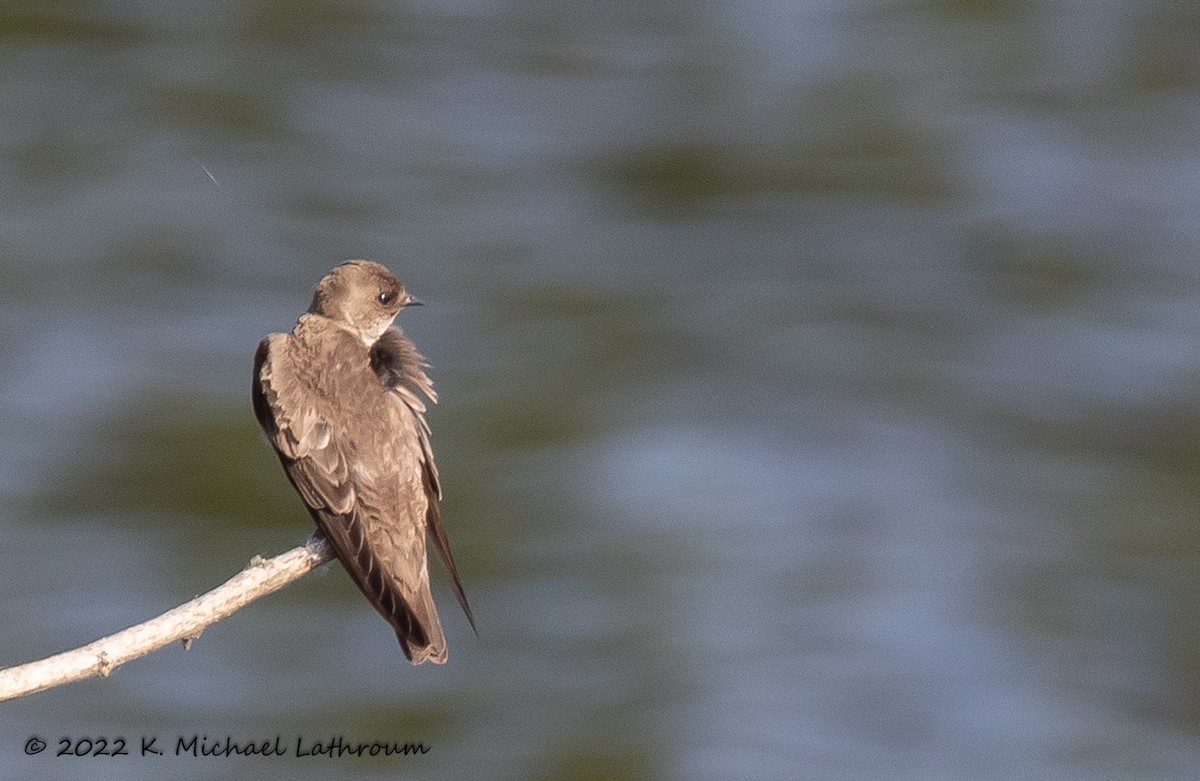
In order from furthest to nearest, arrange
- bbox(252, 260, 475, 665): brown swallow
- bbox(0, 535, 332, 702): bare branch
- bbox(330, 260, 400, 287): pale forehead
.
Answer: bbox(330, 260, 400, 287): pale forehead
bbox(252, 260, 475, 665): brown swallow
bbox(0, 535, 332, 702): bare branch

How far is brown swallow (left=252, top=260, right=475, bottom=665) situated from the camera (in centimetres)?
569

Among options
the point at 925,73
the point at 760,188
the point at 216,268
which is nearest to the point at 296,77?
the point at 216,268

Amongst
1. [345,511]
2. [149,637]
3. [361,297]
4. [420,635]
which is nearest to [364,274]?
[361,297]

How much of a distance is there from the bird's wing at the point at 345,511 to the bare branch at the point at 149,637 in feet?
1.33

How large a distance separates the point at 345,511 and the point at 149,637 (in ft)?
3.61

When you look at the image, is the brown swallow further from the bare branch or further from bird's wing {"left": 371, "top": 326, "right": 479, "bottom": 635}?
the bare branch

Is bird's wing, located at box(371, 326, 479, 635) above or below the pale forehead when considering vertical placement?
below

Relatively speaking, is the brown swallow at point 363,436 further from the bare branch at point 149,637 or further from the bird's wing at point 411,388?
the bare branch at point 149,637

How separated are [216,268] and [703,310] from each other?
4072mm

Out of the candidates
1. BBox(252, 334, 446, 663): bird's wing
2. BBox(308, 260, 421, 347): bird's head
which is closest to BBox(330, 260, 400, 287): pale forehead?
BBox(308, 260, 421, 347): bird's head

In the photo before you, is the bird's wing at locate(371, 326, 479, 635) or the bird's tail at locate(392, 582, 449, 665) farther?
the bird's wing at locate(371, 326, 479, 635)

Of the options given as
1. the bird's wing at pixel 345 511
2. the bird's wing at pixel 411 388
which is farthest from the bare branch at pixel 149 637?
the bird's wing at pixel 411 388

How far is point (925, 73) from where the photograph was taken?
19797mm

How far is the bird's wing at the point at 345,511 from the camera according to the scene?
5633 mm
